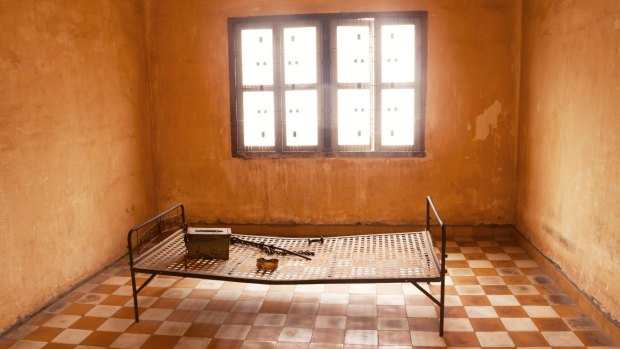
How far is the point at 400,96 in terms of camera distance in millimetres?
6531

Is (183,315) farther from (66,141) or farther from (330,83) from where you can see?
(330,83)

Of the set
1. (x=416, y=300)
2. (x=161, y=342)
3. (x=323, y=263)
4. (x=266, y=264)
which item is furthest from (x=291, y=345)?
(x=416, y=300)

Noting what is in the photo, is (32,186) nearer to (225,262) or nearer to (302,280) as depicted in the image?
(225,262)

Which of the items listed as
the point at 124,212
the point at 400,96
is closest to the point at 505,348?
the point at 400,96

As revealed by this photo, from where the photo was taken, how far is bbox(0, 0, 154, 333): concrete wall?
14.1 feet

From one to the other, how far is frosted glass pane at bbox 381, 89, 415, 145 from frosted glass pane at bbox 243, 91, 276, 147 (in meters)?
1.52

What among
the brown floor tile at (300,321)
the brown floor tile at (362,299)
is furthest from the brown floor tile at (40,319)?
the brown floor tile at (362,299)

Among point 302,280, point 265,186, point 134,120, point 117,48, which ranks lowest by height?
point 302,280

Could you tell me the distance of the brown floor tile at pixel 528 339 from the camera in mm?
3852

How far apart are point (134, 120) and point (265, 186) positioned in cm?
195

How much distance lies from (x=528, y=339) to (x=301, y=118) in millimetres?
3931

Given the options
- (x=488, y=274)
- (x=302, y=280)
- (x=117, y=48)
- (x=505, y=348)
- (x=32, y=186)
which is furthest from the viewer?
(x=117, y=48)

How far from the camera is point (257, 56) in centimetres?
666

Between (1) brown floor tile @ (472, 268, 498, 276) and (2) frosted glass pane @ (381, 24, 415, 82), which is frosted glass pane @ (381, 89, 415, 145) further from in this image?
(1) brown floor tile @ (472, 268, 498, 276)
